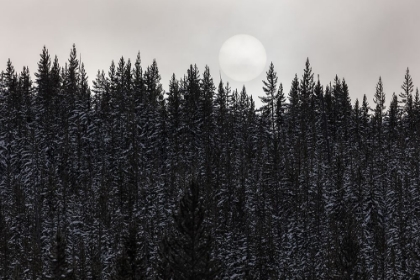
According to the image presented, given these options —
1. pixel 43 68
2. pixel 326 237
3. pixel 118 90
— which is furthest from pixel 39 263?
pixel 43 68

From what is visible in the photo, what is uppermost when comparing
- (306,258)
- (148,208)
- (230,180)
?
(230,180)

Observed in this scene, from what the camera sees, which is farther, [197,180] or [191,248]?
[197,180]

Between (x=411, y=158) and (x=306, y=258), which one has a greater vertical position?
(x=411, y=158)

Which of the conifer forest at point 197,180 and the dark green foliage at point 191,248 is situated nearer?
the dark green foliage at point 191,248

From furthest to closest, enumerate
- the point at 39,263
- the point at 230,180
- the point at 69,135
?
the point at 69,135, the point at 230,180, the point at 39,263

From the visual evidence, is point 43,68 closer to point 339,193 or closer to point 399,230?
point 339,193

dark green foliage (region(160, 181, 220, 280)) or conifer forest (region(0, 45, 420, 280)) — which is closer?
dark green foliage (region(160, 181, 220, 280))

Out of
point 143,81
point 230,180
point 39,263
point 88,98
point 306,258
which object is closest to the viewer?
point 39,263

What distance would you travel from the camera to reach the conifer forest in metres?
38.2

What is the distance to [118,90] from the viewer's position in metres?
73.1

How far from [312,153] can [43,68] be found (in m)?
50.8

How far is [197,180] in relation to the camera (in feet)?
86.4

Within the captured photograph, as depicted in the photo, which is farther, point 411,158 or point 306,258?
point 411,158

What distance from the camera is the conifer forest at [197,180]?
3822cm
